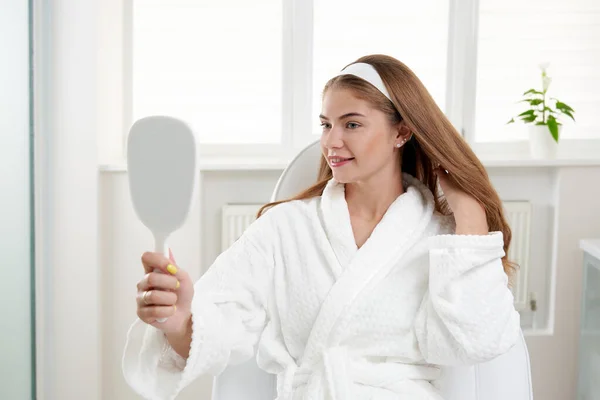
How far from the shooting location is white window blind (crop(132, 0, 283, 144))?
2939 mm

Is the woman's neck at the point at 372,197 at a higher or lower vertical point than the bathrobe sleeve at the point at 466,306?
higher

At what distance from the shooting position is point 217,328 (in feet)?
4.88

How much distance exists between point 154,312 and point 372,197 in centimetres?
70

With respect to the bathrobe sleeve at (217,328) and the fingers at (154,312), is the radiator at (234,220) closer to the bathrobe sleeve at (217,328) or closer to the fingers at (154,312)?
the bathrobe sleeve at (217,328)

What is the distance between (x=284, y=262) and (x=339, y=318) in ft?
0.57

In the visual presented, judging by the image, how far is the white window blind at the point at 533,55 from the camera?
2986 millimetres

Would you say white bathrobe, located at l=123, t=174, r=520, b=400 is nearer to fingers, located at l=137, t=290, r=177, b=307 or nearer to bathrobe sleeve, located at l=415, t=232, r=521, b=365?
Result: bathrobe sleeve, located at l=415, t=232, r=521, b=365

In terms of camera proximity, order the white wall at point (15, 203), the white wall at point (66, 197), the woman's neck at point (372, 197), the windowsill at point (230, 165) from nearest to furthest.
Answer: the woman's neck at point (372, 197), the white wall at point (15, 203), the white wall at point (66, 197), the windowsill at point (230, 165)

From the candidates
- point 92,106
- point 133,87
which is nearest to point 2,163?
point 92,106

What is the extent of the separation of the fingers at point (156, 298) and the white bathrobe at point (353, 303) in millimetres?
267

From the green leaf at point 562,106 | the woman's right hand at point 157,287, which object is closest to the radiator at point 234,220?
the green leaf at point 562,106

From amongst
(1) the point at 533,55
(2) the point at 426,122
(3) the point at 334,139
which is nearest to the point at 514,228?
(1) the point at 533,55

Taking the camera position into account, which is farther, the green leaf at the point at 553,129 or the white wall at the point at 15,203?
the green leaf at the point at 553,129

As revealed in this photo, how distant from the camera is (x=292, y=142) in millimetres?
3039
